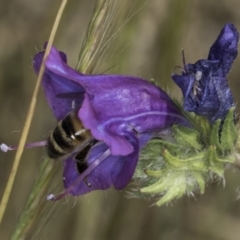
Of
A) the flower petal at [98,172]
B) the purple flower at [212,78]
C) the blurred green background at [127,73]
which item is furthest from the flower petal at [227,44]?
the blurred green background at [127,73]

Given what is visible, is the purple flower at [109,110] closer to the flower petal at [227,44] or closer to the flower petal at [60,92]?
the flower petal at [60,92]

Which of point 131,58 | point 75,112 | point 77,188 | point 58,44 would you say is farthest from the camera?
point 58,44

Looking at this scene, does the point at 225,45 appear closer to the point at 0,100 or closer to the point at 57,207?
the point at 57,207

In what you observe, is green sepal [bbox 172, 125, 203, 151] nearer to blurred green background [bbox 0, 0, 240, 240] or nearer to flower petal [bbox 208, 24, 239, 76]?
flower petal [bbox 208, 24, 239, 76]

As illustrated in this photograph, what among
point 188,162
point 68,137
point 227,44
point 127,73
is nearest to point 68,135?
point 68,137

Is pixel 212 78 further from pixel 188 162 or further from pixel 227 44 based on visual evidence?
pixel 188 162

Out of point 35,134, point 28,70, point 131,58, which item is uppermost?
point 131,58

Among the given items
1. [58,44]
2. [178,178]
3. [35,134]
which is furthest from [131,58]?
[178,178]
